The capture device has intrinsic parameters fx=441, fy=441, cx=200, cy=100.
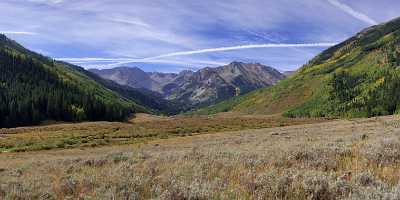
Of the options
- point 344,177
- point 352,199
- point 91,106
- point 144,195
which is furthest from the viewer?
point 91,106

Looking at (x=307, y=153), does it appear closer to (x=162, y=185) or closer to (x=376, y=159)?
(x=376, y=159)

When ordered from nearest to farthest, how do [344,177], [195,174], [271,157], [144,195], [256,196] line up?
[256,196] → [144,195] → [344,177] → [195,174] → [271,157]

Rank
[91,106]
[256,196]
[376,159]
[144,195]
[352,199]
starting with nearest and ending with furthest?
[352,199], [256,196], [144,195], [376,159], [91,106]

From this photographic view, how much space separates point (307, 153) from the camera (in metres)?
14.5

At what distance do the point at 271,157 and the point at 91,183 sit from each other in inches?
235

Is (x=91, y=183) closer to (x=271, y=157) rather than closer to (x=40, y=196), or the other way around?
(x=40, y=196)

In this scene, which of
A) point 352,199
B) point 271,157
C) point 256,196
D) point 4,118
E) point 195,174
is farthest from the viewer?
point 4,118

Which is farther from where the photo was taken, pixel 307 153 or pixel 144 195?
pixel 307 153

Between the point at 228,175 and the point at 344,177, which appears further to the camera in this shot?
the point at 228,175

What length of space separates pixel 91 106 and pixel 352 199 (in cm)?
18231

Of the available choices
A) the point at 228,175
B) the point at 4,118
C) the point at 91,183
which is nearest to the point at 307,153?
the point at 228,175

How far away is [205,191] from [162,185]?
1.67 meters

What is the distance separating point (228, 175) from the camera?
11391 mm

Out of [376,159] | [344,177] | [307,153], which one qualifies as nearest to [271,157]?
[307,153]
